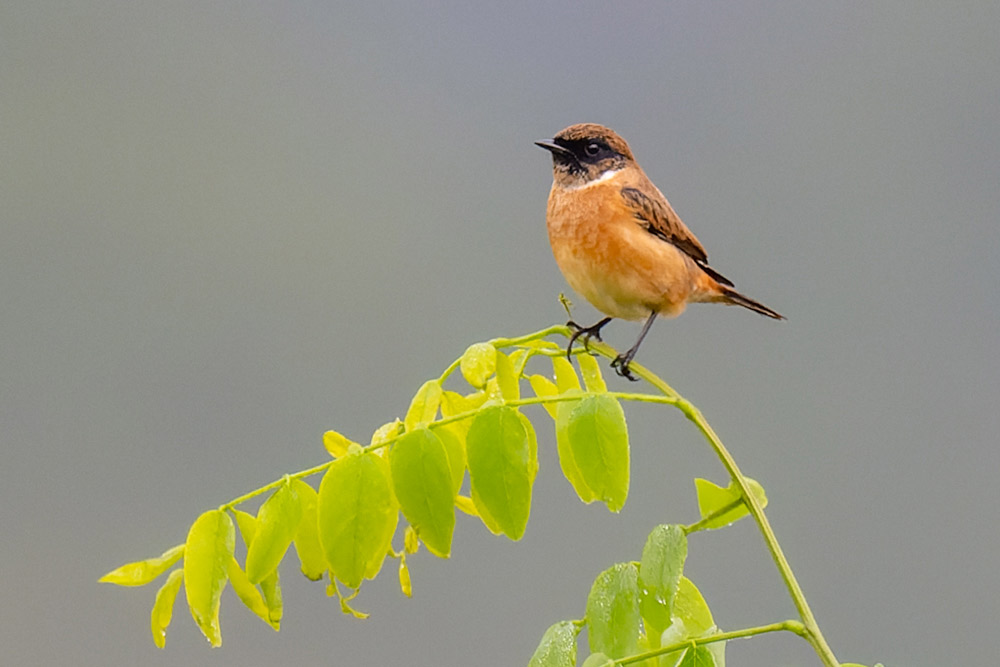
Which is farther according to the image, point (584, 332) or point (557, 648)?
point (584, 332)

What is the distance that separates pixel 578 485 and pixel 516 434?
0.14 metres

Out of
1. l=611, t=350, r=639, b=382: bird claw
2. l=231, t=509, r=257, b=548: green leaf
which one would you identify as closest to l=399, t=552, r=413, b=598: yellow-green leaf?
l=231, t=509, r=257, b=548: green leaf

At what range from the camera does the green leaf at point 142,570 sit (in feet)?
2.68

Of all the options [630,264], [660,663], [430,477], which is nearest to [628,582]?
[660,663]

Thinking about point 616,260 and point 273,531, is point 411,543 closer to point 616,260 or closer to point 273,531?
point 273,531

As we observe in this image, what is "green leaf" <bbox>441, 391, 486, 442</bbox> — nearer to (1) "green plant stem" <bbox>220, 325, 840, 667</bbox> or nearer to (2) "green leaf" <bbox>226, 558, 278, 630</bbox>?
(1) "green plant stem" <bbox>220, 325, 840, 667</bbox>

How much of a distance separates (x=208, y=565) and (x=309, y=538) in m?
0.09

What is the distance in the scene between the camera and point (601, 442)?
78 centimetres

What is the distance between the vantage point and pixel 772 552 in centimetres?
72

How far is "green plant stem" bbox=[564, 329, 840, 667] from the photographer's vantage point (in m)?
0.70

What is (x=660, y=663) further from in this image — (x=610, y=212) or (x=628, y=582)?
(x=610, y=212)

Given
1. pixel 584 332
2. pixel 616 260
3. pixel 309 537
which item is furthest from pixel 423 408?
pixel 616 260

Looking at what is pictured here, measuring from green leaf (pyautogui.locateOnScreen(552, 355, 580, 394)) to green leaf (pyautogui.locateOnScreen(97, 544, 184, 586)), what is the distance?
37 cm

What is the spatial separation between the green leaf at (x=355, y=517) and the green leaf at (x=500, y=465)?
0.07m
